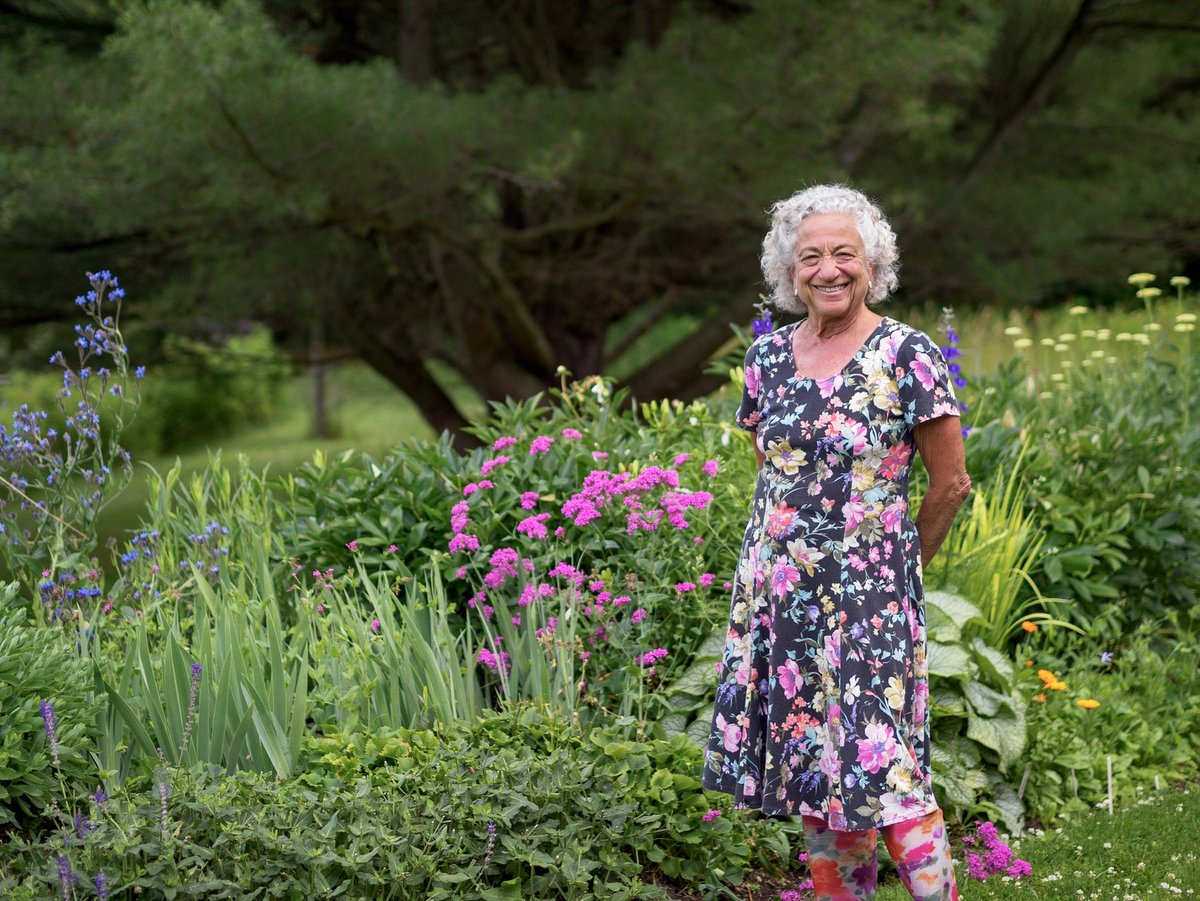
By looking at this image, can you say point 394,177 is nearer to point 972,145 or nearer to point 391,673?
point 391,673

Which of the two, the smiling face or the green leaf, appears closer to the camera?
the smiling face

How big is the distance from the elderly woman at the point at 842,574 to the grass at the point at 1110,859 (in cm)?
71

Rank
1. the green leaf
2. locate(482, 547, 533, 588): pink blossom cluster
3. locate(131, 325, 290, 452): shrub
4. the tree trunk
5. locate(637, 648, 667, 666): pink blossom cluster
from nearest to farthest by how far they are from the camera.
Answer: locate(637, 648, 667, 666): pink blossom cluster
the green leaf
locate(482, 547, 533, 588): pink blossom cluster
the tree trunk
locate(131, 325, 290, 452): shrub

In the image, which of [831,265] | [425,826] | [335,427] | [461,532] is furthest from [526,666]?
[335,427]

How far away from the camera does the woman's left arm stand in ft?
7.04

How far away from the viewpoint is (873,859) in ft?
7.62

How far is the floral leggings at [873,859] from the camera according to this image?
84.2 inches

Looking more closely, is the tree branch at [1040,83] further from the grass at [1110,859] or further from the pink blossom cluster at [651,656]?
the pink blossom cluster at [651,656]

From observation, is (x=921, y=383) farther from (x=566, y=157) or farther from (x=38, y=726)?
(x=566, y=157)

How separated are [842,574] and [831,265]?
0.55 m

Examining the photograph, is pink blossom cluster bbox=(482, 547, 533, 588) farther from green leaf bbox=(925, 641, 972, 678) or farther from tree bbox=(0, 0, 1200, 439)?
tree bbox=(0, 0, 1200, 439)

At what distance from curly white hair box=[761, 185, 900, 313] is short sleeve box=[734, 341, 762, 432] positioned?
0.11m

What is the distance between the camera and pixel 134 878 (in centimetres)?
216

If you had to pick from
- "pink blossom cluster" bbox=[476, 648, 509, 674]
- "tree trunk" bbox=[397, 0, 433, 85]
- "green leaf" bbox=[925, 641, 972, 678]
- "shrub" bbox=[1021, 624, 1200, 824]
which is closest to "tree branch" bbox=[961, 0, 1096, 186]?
"tree trunk" bbox=[397, 0, 433, 85]
